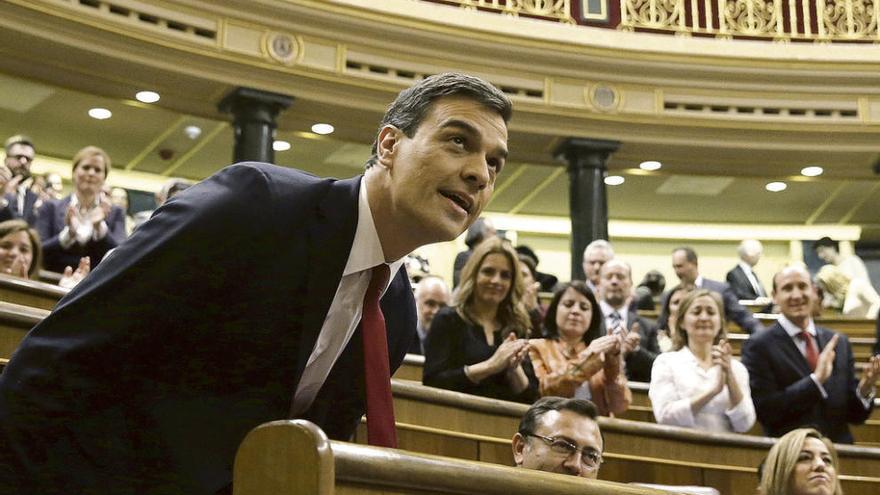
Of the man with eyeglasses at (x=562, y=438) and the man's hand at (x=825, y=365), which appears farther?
the man's hand at (x=825, y=365)

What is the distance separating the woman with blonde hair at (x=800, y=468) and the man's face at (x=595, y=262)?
2318 mm

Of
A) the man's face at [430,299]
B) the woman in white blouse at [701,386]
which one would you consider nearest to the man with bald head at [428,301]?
the man's face at [430,299]

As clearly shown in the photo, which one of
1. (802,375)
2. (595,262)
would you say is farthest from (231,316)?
(595,262)

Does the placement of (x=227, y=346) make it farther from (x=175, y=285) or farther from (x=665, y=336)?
(x=665, y=336)

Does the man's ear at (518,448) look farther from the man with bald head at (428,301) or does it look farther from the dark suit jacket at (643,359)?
the dark suit jacket at (643,359)

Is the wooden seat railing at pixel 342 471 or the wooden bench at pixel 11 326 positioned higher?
the wooden bench at pixel 11 326

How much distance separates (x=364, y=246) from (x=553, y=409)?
124cm

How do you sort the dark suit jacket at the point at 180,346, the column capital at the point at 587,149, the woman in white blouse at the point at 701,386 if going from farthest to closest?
1. the column capital at the point at 587,149
2. the woman in white blouse at the point at 701,386
3. the dark suit jacket at the point at 180,346

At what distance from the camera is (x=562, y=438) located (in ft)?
7.43

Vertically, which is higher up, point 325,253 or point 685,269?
point 685,269

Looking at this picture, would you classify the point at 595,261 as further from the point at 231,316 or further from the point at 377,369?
the point at 231,316

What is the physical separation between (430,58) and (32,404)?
6109 mm

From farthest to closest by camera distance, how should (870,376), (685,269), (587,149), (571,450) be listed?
(587,149)
(685,269)
(870,376)
(571,450)

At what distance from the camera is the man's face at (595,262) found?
5000 mm
